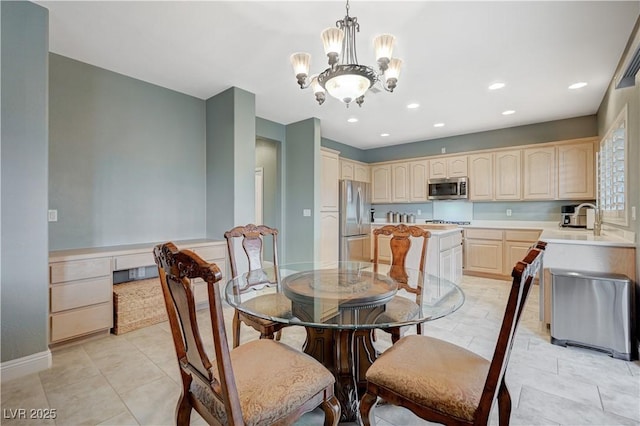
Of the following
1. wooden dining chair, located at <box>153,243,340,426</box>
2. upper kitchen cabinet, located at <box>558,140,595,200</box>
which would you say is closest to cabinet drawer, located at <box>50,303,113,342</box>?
wooden dining chair, located at <box>153,243,340,426</box>

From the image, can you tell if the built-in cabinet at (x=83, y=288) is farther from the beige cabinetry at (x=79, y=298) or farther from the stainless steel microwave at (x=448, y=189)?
the stainless steel microwave at (x=448, y=189)

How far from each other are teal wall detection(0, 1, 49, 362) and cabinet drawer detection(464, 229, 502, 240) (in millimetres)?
5554

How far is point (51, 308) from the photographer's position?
2.32 meters

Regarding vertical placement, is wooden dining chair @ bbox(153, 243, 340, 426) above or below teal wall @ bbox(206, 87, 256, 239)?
below

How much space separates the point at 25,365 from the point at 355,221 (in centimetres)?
466

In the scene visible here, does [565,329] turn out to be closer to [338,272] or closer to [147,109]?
[338,272]

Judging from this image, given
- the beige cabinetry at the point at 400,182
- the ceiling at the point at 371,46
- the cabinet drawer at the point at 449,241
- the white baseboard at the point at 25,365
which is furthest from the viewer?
the beige cabinetry at the point at 400,182

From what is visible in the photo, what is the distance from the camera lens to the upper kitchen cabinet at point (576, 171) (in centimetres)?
430

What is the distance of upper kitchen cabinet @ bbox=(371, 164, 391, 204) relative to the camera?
6316 mm

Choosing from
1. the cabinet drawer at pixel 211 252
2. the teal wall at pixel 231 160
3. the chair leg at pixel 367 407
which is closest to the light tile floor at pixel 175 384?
the chair leg at pixel 367 407

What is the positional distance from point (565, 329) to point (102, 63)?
16.7 ft

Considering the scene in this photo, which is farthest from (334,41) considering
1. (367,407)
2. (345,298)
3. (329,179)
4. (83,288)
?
(329,179)

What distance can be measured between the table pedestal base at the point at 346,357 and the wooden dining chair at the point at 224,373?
0.30 m

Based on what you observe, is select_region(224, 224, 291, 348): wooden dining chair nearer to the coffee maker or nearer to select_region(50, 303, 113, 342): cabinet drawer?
select_region(50, 303, 113, 342): cabinet drawer
